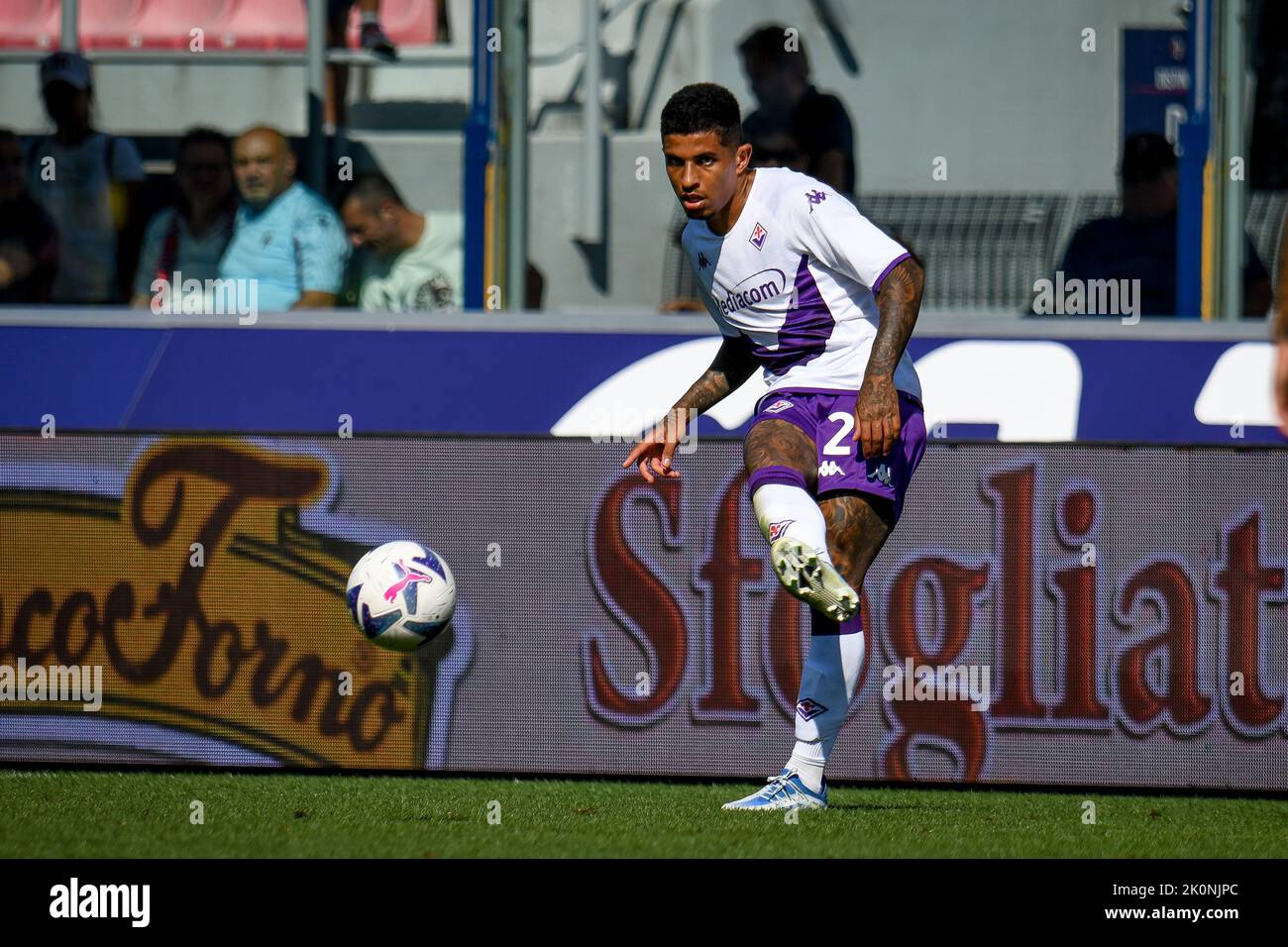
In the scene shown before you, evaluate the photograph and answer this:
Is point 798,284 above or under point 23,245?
under

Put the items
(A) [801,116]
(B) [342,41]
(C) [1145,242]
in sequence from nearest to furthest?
(C) [1145,242] → (A) [801,116] → (B) [342,41]

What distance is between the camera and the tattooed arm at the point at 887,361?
17.5ft

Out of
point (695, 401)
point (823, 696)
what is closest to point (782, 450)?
point (695, 401)

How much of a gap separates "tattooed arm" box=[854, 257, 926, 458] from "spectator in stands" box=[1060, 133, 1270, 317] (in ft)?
9.48

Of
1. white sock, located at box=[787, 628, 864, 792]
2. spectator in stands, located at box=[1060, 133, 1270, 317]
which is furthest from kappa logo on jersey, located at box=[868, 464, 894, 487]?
spectator in stands, located at box=[1060, 133, 1270, 317]

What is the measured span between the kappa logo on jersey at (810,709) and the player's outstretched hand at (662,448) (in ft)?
2.64

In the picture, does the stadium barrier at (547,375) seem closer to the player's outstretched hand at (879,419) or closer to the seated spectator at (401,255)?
the seated spectator at (401,255)

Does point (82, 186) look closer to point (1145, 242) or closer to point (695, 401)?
point (695, 401)

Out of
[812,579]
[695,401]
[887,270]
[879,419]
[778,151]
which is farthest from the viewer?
[778,151]

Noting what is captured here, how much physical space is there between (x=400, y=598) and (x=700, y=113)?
1.86 m

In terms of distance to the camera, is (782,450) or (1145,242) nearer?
(782,450)

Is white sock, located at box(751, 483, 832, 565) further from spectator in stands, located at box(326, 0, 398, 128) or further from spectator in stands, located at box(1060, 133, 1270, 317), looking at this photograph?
spectator in stands, located at box(326, 0, 398, 128)

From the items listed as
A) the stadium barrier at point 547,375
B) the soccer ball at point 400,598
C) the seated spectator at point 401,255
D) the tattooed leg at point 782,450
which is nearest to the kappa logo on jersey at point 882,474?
the tattooed leg at point 782,450

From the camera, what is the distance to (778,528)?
205 inches
